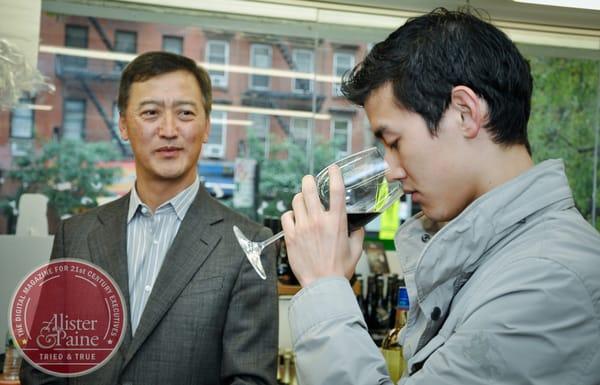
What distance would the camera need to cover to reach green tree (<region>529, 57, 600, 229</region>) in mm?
4301

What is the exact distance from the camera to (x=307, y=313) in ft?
3.26

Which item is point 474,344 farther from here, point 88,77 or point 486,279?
point 88,77

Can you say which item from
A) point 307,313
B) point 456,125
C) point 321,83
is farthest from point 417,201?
point 321,83

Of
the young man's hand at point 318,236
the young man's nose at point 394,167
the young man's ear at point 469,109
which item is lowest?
the young man's hand at point 318,236

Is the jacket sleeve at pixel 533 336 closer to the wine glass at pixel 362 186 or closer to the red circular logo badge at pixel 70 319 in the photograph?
the wine glass at pixel 362 186

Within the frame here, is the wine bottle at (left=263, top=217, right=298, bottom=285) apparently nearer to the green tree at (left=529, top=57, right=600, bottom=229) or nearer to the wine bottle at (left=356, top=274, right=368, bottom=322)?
the wine bottle at (left=356, top=274, right=368, bottom=322)

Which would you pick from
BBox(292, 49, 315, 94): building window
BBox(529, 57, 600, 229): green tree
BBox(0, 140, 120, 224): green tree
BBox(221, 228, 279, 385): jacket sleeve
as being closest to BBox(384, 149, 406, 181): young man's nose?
BBox(221, 228, 279, 385): jacket sleeve

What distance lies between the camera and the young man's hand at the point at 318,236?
103cm

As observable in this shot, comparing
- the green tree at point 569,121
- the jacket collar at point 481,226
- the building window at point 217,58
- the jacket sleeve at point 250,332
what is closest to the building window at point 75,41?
the building window at point 217,58

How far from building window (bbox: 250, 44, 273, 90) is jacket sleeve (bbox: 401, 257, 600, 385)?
13.4ft

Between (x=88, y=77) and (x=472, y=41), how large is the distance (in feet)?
15.1

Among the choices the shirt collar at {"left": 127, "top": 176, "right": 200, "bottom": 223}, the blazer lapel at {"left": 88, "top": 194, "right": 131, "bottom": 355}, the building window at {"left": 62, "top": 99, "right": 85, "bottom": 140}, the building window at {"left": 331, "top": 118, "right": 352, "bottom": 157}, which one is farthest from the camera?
the building window at {"left": 62, "top": 99, "right": 85, "bottom": 140}

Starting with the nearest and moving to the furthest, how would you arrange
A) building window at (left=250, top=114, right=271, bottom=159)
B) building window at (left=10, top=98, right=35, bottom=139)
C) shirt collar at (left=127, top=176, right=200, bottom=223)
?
shirt collar at (left=127, top=176, right=200, bottom=223)
building window at (left=10, top=98, right=35, bottom=139)
building window at (left=250, top=114, right=271, bottom=159)

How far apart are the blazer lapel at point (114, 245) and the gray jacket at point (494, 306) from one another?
865mm
